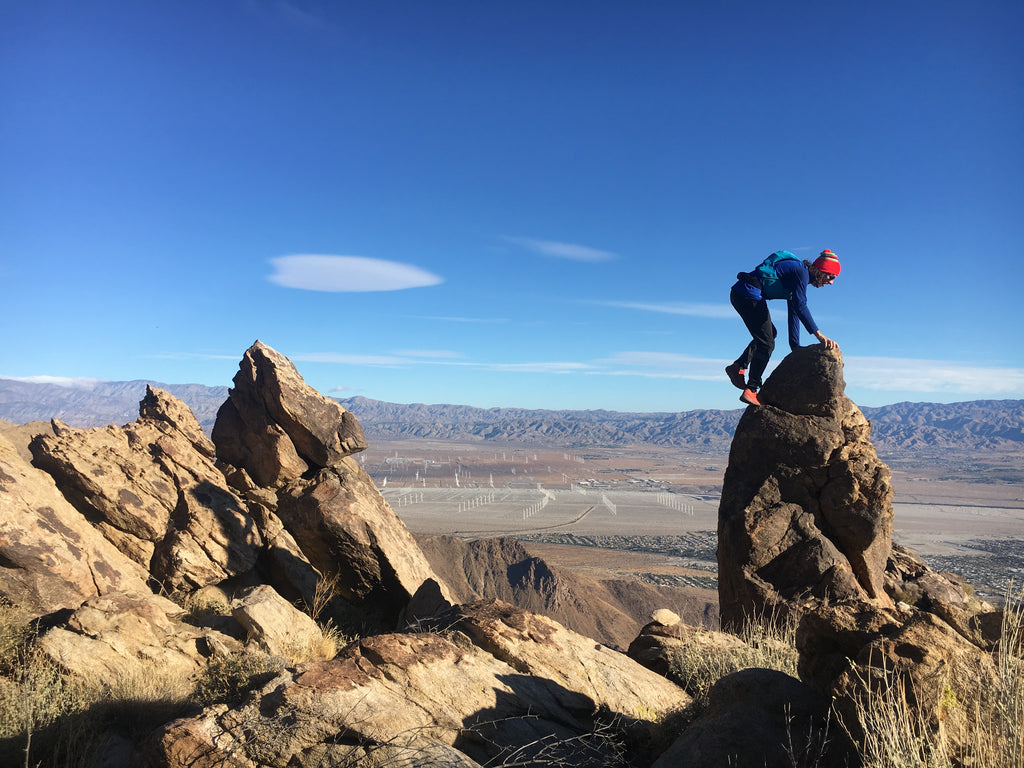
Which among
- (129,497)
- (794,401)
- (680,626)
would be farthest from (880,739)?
(129,497)

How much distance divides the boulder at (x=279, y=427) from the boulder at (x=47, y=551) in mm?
3192

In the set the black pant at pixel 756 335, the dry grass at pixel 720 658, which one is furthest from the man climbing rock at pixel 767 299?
the dry grass at pixel 720 658

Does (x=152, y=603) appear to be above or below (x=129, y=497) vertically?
below

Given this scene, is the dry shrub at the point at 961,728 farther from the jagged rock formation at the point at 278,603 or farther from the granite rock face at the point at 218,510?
the granite rock face at the point at 218,510

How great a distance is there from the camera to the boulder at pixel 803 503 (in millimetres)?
8727

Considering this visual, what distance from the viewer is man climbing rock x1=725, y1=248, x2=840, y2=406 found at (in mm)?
9031

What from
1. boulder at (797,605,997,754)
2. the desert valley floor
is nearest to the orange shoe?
boulder at (797,605,997,754)

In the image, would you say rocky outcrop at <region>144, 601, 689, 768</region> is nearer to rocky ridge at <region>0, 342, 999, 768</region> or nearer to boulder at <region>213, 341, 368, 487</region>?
rocky ridge at <region>0, 342, 999, 768</region>

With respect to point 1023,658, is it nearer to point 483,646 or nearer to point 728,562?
point 483,646

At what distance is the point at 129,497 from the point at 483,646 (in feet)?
24.2

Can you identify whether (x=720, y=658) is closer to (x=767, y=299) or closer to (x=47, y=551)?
(x=767, y=299)

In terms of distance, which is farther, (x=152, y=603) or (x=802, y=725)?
(x=152, y=603)

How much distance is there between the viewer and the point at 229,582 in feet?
34.2

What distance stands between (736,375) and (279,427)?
8.61 meters
